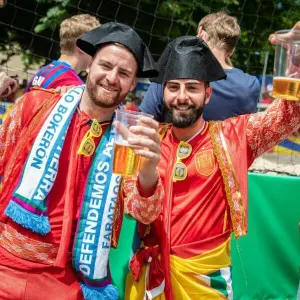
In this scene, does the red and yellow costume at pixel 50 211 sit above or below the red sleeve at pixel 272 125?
below

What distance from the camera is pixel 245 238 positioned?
4.71 m

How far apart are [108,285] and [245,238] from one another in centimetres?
229

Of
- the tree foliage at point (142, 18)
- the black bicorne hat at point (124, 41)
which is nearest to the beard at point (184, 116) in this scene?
the black bicorne hat at point (124, 41)

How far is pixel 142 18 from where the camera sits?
1052 cm

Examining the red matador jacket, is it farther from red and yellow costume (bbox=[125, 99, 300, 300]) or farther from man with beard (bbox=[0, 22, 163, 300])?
red and yellow costume (bbox=[125, 99, 300, 300])

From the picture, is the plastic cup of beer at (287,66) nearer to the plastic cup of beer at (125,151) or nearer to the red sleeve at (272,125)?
the red sleeve at (272,125)

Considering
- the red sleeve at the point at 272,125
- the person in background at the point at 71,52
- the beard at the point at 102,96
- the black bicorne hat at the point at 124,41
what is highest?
the person in background at the point at 71,52

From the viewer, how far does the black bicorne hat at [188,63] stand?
285 centimetres

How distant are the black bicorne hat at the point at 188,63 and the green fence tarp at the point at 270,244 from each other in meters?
1.93

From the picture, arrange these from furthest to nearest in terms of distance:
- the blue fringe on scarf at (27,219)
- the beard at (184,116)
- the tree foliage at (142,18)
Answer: the tree foliage at (142,18), the beard at (184,116), the blue fringe on scarf at (27,219)

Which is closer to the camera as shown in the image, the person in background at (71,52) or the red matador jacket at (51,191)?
the red matador jacket at (51,191)

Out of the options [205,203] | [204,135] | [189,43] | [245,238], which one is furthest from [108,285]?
[245,238]

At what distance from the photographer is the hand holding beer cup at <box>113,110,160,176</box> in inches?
87.0

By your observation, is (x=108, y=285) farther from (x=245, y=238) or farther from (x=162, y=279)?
(x=245, y=238)
